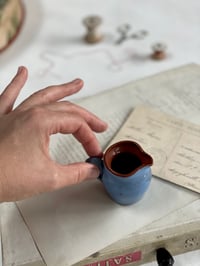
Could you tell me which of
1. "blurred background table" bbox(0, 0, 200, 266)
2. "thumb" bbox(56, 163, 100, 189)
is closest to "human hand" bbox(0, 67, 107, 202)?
"thumb" bbox(56, 163, 100, 189)

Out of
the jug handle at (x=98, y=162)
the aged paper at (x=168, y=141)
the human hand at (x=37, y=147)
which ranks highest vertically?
the human hand at (x=37, y=147)

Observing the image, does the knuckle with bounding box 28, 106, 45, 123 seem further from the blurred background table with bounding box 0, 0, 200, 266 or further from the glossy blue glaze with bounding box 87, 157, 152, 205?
the blurred background table with bounding box 0, 0, 200, 266

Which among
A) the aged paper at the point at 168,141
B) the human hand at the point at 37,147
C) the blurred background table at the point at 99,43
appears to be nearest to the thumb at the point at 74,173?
the human hand at the point at 37,147

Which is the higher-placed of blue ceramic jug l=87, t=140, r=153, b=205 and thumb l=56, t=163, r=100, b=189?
thumb l=56, t=163, r=100, b=189

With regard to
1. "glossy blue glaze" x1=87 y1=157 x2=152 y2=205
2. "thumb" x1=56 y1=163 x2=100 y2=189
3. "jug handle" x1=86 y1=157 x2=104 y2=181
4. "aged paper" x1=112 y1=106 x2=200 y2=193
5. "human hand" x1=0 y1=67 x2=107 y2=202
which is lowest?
"aged paper" x1=112 y1=106 x2=200 y2=193

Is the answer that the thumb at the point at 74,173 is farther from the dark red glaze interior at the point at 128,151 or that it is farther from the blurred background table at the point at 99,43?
the blurred background table at the point at 99,43

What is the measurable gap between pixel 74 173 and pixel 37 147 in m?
0.05

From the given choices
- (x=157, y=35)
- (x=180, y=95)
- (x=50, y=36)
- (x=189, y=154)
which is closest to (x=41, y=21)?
(x=50, y=36)

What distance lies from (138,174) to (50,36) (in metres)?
0.44

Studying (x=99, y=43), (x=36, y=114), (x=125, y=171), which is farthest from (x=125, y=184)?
(x=99, y=43)

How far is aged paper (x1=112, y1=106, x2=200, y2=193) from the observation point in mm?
639

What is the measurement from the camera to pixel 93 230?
0.58 meters

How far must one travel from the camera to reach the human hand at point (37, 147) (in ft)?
1.75

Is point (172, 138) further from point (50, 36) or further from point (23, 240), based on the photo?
point (50, 36)
